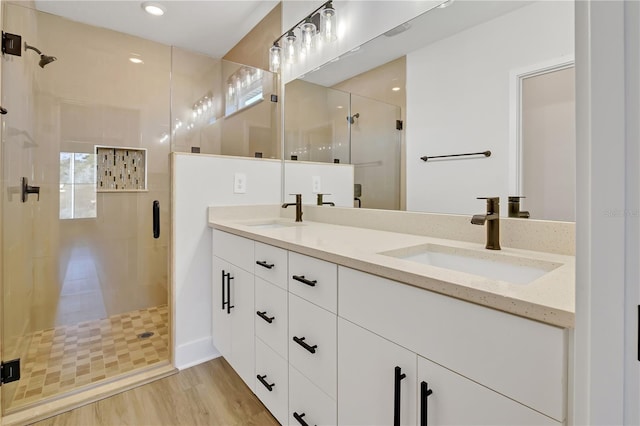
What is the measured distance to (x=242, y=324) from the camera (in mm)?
1572

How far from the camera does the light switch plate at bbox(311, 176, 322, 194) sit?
2.10 meters

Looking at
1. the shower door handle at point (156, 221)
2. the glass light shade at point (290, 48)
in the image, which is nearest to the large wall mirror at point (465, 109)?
the glass light shade at point (290, 48)

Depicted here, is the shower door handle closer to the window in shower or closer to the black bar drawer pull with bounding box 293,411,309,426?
the window in shower

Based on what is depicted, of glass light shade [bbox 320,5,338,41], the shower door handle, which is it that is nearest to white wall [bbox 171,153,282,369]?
the shower door handle

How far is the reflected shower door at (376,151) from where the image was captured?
5.01 ft

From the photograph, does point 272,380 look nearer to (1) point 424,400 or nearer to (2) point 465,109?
(1) point 424,400

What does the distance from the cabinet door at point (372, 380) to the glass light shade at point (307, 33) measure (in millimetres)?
1819

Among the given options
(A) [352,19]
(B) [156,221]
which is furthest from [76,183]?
(A) [352,19]

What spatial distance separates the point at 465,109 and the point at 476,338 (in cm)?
94

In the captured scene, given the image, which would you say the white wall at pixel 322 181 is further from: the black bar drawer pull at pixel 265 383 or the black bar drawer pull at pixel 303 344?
the black bar drawer pull at pixel 265 383

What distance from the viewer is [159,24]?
2416mm

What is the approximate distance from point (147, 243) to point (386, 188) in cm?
197

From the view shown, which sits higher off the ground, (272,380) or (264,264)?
(264,264)

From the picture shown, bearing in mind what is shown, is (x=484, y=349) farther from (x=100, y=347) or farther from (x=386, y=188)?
(x=100, y=347)
